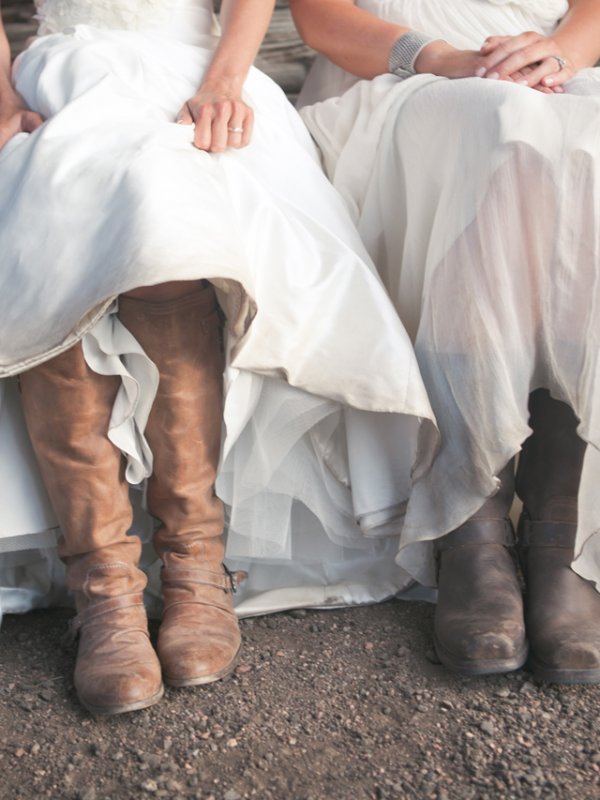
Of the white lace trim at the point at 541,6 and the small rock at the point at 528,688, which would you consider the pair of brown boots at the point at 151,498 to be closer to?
the small rock at the point at 528,688

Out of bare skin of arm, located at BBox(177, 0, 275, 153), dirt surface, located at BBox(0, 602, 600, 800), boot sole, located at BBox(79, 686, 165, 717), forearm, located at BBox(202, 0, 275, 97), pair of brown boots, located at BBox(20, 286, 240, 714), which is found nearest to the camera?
dirt surface, located at BBox(0, 602, 600, 800)

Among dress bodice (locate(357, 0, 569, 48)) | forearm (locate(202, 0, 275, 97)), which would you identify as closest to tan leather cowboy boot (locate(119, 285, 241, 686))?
forearm (locate(202, 0, 275, 97))

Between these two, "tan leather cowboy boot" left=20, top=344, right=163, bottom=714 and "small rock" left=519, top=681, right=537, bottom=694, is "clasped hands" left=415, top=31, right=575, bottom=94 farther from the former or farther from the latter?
"small rock" left=519, top=681, right=537, bottom=694

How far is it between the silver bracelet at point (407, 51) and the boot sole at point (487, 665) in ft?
4.33

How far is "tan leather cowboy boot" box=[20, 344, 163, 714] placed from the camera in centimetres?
194

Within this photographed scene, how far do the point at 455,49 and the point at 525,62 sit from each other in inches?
7.0

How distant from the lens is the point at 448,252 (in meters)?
2.09

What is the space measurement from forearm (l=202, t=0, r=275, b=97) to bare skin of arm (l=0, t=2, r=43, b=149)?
0.36 metres

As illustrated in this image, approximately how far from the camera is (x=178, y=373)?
2021 mm

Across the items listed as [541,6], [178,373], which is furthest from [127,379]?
[541,6]

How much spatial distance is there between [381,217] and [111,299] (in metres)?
0.79

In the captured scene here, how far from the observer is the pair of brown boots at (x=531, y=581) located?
1935mm

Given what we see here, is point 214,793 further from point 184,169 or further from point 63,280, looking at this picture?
point 184,169

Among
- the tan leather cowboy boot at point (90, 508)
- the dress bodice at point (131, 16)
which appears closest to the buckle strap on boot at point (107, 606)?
the tan leather cowboy boot at point (90, 508)
